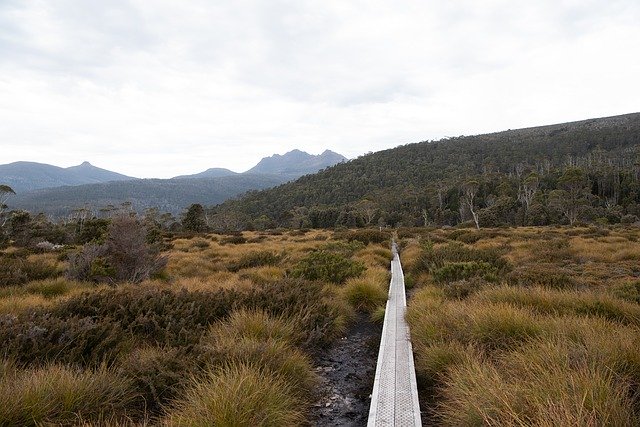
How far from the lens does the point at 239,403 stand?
3.32 m

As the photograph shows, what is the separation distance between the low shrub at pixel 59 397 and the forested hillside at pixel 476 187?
49789 millimetres

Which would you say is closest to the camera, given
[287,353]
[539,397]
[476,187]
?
[539,397]

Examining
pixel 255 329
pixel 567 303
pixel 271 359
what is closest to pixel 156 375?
pixel 271 359

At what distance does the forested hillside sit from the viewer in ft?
213

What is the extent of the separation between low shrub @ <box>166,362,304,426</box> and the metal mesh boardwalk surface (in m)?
0.85

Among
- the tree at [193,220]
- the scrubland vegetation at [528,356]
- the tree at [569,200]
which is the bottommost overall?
the tree at [569,200]

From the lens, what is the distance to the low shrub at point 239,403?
3156 millimetres

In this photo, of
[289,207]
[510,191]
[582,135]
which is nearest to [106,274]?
[510,191]

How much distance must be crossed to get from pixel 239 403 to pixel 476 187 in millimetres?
71123

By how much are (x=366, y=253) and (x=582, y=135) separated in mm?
168225

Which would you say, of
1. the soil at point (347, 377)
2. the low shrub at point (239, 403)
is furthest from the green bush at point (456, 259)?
the low shrub at point (239, 403)

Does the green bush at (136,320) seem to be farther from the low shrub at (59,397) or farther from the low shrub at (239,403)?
the low shrub at (239,403)

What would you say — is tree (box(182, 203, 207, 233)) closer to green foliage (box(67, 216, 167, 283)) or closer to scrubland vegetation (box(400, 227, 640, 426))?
green foliage (box(67, 216, 167, 283))

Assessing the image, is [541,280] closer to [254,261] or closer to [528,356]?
[528,356]
